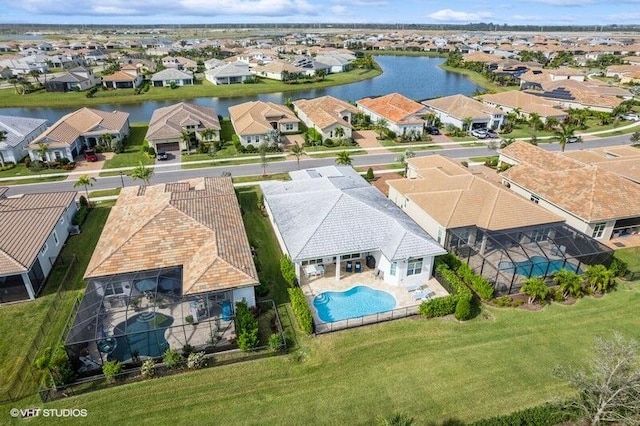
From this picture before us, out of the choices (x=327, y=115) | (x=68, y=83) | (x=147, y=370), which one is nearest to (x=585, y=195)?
(x=147, y=370)

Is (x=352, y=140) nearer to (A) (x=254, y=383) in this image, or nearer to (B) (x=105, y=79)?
(A) (x=254, y=383)

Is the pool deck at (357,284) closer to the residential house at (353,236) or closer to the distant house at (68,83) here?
the residential house at (353,236)

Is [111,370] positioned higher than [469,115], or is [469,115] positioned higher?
[469,115]

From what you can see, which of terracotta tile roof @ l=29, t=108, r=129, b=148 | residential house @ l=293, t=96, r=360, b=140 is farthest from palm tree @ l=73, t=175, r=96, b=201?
residential house @ l=293, t=96, r=360, b=140

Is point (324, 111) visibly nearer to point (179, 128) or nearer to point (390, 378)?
point (179, 128)

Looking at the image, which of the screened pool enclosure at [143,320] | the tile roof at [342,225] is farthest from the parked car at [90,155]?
the screened pool enclosure at [143,320]

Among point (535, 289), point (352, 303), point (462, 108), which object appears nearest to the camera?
point (535, 289)

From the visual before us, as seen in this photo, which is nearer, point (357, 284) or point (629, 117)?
point (357, 284)
